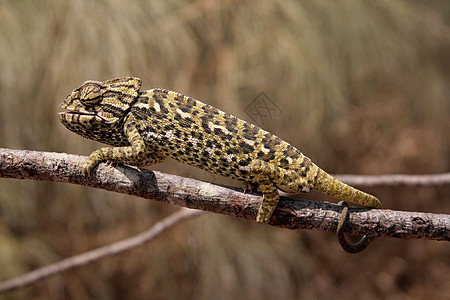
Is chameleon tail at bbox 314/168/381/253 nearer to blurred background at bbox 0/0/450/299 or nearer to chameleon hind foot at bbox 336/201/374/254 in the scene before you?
chameleon hind foot at bbox 336/201/374/254

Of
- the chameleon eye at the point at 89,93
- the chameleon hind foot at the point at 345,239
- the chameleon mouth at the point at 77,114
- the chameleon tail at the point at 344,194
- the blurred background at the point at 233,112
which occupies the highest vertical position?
the blurred background at the point at 233,112

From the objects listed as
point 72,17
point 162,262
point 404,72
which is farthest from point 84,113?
point 404,72

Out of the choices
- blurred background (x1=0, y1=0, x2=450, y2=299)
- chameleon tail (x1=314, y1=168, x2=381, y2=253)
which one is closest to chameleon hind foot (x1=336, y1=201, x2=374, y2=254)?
chameleon tail (x1=314, y1=168, x2=381, y2=253)

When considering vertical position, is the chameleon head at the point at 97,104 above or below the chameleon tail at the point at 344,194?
Result: above

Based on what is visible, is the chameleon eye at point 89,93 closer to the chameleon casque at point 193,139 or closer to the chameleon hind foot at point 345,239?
the chameleon casque at point 193,139

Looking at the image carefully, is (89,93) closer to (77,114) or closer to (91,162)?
(77,114)

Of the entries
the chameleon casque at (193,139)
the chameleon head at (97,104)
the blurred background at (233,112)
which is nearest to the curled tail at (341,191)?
the chameleon casque at (193,139)

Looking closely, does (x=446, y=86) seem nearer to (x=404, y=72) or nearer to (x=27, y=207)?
(x=404, y=72)

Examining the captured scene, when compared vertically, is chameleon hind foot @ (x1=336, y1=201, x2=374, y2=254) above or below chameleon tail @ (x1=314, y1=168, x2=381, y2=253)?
below
